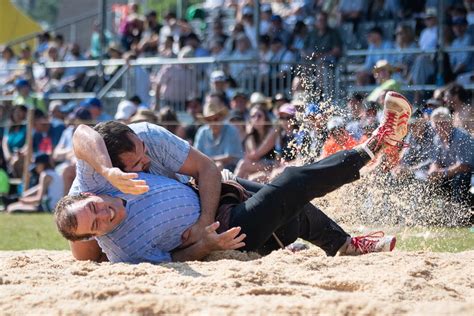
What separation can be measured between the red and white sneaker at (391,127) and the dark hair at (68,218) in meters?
1.80

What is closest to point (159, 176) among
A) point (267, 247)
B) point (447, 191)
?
point (267, 247)

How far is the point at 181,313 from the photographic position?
13.3ft

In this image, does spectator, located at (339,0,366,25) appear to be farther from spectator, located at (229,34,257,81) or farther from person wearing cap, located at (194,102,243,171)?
person wearing cap, located at (194,102,243,171)

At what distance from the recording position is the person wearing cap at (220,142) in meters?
12.5

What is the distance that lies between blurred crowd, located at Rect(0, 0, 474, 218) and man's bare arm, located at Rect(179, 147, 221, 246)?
2.19 metres

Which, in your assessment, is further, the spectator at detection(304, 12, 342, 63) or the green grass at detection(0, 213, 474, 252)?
the spectator at detection(304, 12, 342, 63)

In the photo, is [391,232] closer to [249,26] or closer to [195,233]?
[195,233]

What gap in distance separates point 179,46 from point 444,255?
36.8 ft

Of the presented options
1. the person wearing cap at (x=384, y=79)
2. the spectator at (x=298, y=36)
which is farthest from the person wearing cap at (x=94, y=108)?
the person wearing cap at (x=384, y=79)

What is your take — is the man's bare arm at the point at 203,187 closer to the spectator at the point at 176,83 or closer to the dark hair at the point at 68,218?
the dark hair at the point at 68,218

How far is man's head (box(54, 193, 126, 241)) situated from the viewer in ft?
18.6

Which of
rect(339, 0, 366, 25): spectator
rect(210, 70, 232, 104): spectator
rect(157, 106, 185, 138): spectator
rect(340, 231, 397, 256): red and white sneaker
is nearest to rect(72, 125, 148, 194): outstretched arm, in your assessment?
rect(340, 231, 397, 256): red and white sneaker

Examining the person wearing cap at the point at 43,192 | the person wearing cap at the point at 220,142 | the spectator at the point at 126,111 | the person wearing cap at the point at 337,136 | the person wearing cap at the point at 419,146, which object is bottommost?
the person wearing cap at the point at 43,192

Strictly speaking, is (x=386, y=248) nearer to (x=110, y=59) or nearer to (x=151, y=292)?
(x=151, y=292)
